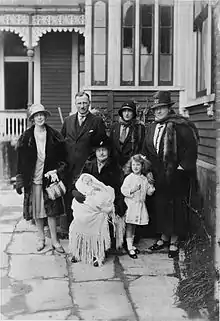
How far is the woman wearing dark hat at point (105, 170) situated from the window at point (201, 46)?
1613mm

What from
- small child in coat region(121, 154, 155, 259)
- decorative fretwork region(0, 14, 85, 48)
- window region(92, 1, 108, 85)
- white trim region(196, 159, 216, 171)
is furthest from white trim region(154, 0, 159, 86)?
decorative fretwork region(0, 14, 85, 48)

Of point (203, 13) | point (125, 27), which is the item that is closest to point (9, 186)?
point (125, 27)

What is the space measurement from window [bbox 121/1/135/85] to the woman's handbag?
3385mm

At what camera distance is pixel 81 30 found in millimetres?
12648

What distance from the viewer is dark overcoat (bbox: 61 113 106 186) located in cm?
494

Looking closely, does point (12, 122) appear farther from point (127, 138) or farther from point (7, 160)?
point (127, 138)

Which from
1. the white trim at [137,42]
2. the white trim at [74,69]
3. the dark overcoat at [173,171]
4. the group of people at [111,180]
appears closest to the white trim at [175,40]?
the white trim at [137,42]

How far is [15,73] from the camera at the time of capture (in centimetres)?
1397

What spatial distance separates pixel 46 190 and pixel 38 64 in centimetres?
938

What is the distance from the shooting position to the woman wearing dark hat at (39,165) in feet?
15.3

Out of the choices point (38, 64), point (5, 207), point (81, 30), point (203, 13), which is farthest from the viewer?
point (38, 64)

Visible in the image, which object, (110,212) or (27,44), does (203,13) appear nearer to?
(110,212)

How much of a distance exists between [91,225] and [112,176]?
0.54m

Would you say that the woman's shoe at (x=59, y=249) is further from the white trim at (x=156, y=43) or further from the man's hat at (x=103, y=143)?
the white trim at (x=156, y=43)
